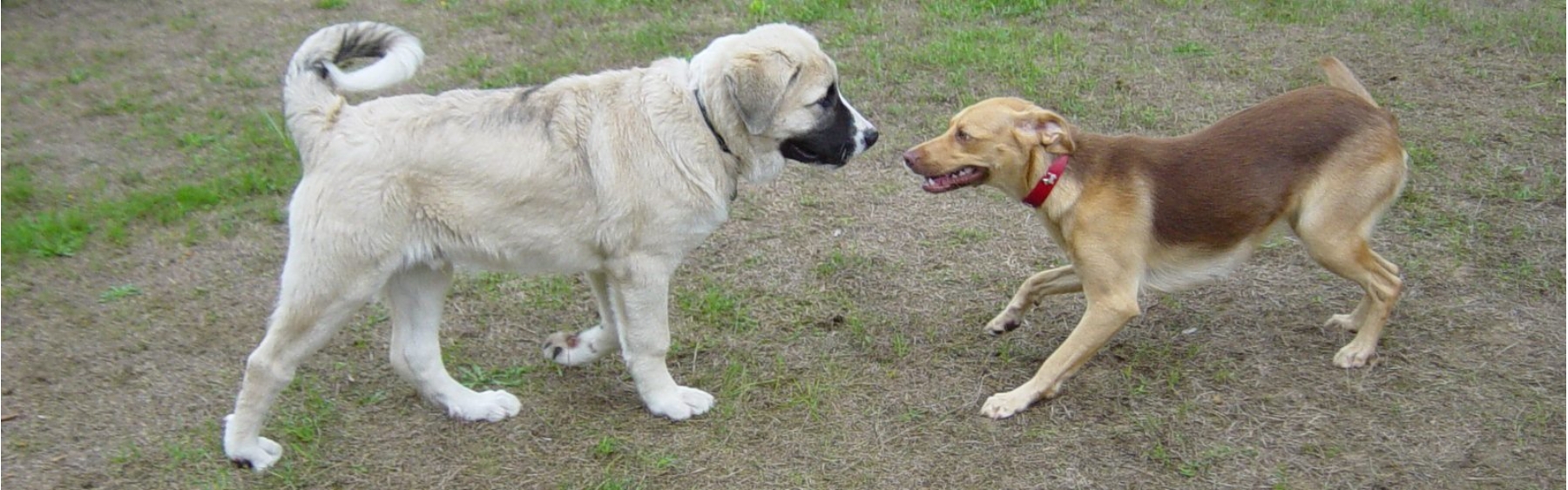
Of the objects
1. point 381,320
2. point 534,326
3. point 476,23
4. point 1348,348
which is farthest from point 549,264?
point 476,23

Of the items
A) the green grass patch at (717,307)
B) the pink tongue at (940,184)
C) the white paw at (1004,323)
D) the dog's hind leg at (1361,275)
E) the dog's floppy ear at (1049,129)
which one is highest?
the dog's floppy ear at (1049,129)

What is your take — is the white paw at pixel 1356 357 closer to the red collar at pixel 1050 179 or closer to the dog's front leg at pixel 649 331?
the red collar at pixel 1050 179

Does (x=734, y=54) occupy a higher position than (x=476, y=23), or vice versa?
(x=734, y=54)

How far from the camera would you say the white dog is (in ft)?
12.3

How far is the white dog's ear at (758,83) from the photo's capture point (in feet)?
12.7

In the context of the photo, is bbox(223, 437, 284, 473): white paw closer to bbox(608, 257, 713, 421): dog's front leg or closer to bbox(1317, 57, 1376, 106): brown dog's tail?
bbox(608, 257, 713, 421): dog's front leg

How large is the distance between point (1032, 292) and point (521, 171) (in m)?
2.05

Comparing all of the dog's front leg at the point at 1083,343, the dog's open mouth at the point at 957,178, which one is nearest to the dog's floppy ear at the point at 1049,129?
the dog's open mouth at the point at 957,178

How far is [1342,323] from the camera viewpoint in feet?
15.6

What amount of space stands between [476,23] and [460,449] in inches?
226

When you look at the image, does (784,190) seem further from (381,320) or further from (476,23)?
(476,23)

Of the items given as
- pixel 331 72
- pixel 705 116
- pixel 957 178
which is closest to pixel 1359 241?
pixel 957 178

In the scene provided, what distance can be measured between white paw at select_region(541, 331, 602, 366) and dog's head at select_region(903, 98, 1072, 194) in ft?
4.63

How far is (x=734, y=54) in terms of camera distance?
13.0 feet
